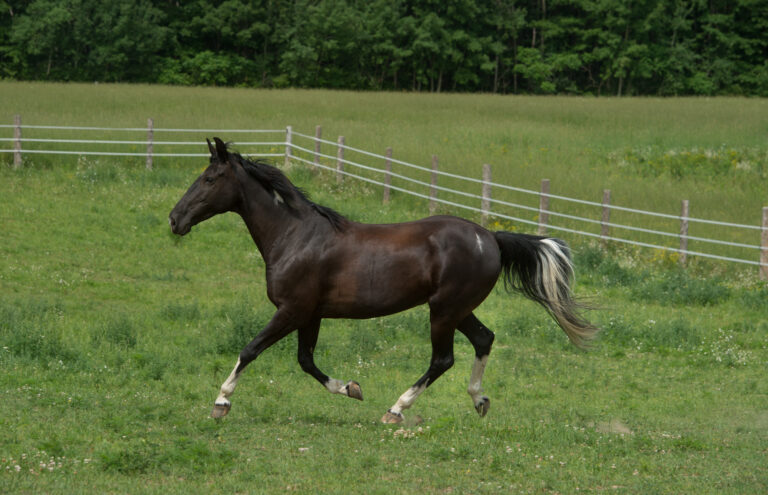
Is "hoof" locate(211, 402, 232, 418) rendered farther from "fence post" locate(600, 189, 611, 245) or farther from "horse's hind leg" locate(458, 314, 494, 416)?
"fence post" locate(600, 189, 611, 245)

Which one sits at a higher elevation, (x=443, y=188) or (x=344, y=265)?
(x=344, y=265)

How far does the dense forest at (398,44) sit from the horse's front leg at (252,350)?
4604 centimetres

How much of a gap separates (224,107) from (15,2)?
27.6 metres

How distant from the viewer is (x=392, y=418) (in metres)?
7.64

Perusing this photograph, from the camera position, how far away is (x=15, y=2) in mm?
53000

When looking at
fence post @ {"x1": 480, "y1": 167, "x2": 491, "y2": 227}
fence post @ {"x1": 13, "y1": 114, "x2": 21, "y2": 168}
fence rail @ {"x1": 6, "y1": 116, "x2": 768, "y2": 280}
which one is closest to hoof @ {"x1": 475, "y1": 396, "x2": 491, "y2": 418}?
fence rail @ {"x1": 6, "y1": 116, "x2": 768, "y2": 280}

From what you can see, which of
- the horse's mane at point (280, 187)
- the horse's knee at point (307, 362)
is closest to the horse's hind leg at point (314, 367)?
the horse's knee at point (307, 362)

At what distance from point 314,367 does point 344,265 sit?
0.92 m

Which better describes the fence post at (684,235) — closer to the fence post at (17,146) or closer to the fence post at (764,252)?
the fence post at (764,252)

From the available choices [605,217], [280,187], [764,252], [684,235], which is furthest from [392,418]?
[605,217]

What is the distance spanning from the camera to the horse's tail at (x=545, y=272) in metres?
8.19

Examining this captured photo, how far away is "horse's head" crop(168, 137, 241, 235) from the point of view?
7918 mm

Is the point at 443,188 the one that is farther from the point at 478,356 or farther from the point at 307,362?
the point at 307,362

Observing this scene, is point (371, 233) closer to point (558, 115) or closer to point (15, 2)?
point (558, 115)
